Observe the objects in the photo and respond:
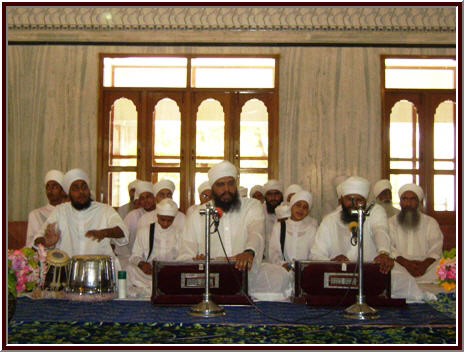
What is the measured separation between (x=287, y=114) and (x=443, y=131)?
2.17 meters

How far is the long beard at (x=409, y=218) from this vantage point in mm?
7992

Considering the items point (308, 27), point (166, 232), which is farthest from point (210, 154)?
point (166, 232)

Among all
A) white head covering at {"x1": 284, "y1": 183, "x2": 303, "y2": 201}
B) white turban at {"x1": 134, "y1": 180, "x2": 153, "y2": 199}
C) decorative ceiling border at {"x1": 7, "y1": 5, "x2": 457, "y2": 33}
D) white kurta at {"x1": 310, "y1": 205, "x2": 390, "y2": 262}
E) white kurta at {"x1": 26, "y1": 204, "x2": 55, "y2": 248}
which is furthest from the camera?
decorative ceiling border at {"x1": 7, "y1": 5, "x2": 457, "y2": 33}

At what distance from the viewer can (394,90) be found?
9523 millimetres

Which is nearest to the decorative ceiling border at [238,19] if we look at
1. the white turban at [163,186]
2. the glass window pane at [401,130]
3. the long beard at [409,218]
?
the glass window pane at [401,130]

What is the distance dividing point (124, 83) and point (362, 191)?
431cm

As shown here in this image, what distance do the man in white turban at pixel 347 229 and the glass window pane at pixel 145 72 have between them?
149 inches

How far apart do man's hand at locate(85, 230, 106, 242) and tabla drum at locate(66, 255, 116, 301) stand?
1.52 feet

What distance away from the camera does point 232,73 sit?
9.55 metres

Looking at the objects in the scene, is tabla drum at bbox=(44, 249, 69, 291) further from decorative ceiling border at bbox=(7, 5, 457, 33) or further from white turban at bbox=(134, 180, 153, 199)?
decorative ceiling border at bbox=(7, 5, 457, 33)

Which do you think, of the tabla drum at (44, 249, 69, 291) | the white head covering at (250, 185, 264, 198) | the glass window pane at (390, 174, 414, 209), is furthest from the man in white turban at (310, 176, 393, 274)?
the glass window pane at (390, 174, 414, 209)

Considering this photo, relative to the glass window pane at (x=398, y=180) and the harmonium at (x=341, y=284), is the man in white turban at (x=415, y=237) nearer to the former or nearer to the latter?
the glass window pane at (x=398, y=180)

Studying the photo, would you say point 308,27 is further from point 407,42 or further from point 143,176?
point 143,176

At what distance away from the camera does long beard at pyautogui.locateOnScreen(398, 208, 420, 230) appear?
7.99 metres
